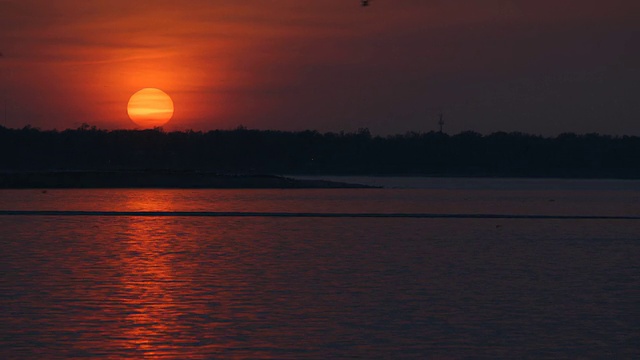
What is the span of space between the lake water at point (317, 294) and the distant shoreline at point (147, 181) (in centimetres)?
6931

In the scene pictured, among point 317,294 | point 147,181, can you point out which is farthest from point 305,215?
point 147,181

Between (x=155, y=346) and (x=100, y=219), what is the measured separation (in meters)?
34.5

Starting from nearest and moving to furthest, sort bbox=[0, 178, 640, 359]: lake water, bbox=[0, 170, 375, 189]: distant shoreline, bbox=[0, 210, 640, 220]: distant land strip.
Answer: bbox=[0, 178, 640, 359]: lake water < bbox=[0, 210, 640, 220]: distant land strip < bbox=[0, 170, 375, 189]: distant shoreline

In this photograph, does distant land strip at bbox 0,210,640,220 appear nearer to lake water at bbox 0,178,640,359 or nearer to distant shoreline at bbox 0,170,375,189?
lake water at bbox 0,178,640,359

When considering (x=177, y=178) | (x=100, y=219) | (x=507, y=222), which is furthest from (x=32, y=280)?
(x=177, y=178)

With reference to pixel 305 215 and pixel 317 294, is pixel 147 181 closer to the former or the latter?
pixel 305 215

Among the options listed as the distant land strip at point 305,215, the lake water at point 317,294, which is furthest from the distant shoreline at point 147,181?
the lake water at point 317,294

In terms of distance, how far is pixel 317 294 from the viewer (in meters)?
21.5

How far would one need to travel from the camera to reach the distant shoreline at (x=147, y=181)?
108438 mm

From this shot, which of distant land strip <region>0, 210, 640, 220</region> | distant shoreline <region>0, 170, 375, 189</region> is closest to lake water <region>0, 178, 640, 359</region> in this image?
distant land strip <region>0, 210, 640, 220</region>

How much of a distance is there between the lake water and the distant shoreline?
69.3 metres

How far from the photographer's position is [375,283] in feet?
77.3

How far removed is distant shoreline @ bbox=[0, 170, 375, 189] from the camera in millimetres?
108438

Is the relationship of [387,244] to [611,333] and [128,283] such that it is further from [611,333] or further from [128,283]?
[611,333]
